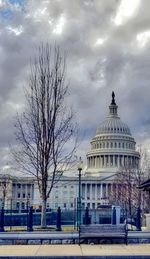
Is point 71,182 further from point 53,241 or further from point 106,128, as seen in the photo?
point 53,241

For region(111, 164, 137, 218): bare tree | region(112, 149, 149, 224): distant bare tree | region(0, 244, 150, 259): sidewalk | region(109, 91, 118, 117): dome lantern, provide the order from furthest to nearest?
region(109, 91, 118, 117): dome lantern → region(111, 164, 137, 218): bare tree → region(112, 149, 149, 224): distant bare tree → region(0, 244, 150, 259): sidewalk

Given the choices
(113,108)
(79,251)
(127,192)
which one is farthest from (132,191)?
(113,108)

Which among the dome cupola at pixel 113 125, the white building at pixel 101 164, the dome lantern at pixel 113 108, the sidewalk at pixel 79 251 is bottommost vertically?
the sidewalk at pixel 79 251

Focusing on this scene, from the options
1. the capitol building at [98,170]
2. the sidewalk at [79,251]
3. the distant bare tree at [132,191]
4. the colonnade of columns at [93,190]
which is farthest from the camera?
the colonnade of columns at [93,190]

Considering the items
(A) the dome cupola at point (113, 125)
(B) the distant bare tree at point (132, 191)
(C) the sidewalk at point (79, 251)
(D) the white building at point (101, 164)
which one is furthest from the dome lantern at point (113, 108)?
(C) the sidewalk at point (79, 251)

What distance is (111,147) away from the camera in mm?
169375

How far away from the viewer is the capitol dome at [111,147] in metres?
166

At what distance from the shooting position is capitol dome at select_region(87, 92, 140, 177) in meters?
166

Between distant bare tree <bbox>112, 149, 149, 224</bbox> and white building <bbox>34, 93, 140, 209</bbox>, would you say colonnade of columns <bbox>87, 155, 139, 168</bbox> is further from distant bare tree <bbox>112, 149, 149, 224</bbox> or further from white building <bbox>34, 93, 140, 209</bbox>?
Answer: distant bare tree <bbox>112, 149, 149, 224</bbox>

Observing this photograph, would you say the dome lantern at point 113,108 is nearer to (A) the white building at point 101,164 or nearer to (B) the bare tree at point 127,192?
(A) the white building at point 101,164

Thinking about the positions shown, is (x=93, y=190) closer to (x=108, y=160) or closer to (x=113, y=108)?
(x=108, y=160)

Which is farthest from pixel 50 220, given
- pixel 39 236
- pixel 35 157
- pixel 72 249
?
pixel 72 249

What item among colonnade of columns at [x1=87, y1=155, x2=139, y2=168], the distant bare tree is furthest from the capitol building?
the distant bare tree

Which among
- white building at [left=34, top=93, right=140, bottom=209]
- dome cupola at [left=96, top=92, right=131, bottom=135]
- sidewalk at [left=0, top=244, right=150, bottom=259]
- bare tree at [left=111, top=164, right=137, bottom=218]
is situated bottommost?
sidewalk at [left=0, top=244, right=150, bottom=259]
